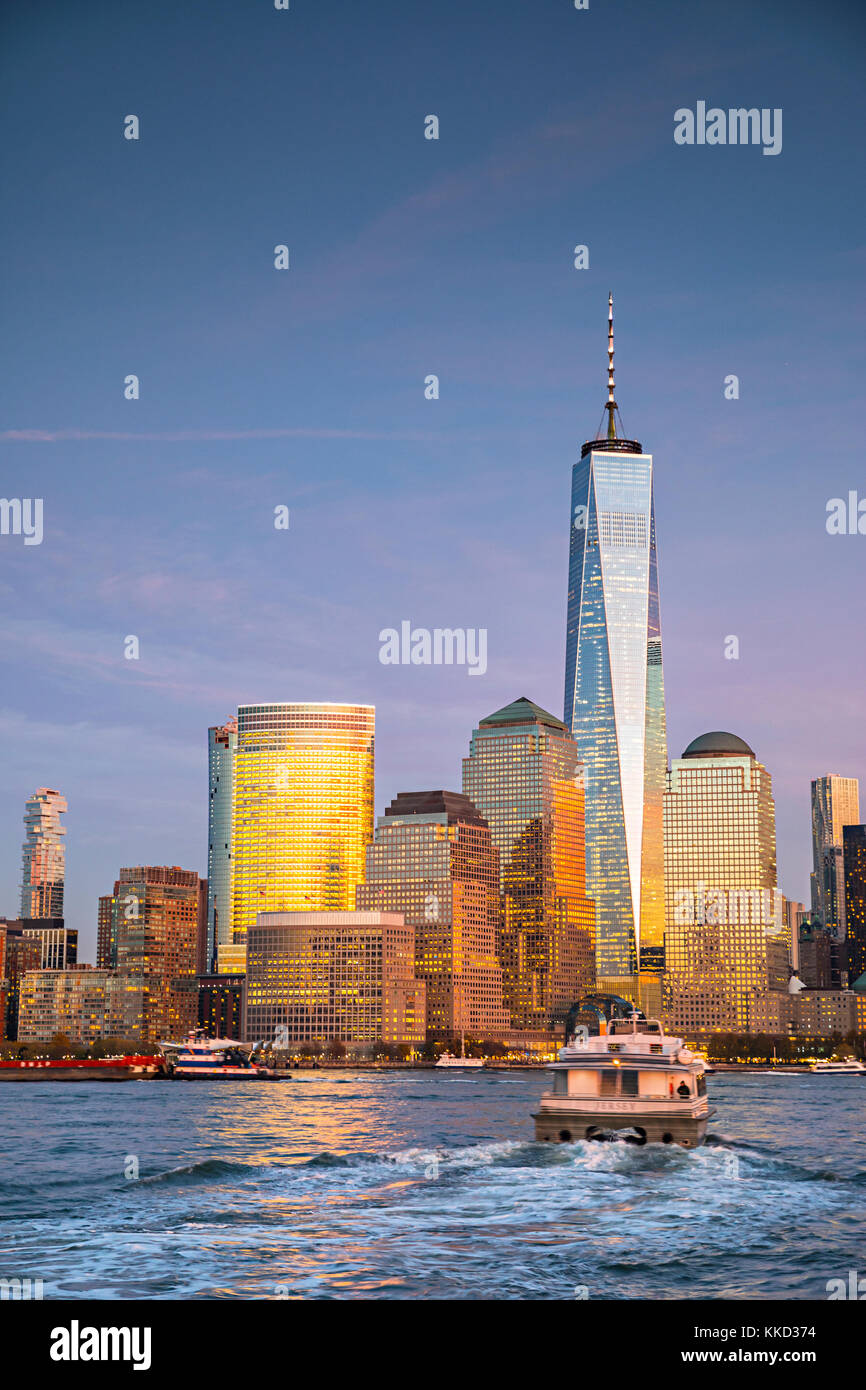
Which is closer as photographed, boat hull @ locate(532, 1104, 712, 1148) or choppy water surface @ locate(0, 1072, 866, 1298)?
choppy water surface @ locate(0, 1072, 866, 1298)

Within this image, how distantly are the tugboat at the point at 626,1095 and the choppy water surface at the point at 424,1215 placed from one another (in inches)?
51.8

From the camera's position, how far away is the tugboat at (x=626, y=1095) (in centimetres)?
5519

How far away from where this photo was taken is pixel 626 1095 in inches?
2196

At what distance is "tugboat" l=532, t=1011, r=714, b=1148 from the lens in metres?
55.2

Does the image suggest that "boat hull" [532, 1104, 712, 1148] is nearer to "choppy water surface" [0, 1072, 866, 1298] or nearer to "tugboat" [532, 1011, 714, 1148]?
"tugboat" [532, 1011, 714, 1148]

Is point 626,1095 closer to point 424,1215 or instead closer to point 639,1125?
point 639,1125

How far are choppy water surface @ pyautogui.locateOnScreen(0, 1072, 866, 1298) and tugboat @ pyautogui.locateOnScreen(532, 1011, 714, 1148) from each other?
4.32ft

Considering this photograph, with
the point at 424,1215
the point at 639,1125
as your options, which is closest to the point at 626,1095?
the point at 639,1125

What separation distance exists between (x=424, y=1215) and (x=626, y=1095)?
68.8 ft

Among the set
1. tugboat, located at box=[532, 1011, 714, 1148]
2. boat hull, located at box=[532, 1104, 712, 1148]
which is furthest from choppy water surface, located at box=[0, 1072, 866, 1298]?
tugboat, located at box=[532, 1011, 714, 1148]

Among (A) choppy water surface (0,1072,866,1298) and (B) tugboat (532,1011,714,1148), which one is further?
(B) tugboat (532,1011,714,1148)
